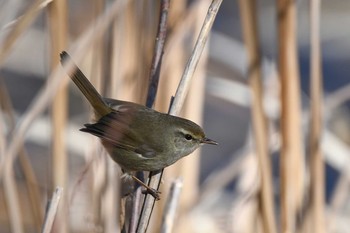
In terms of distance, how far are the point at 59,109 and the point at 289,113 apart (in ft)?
2.14

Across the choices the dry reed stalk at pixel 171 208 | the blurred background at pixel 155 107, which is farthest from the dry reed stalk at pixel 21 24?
the dry reed stalk at pixel 171 208

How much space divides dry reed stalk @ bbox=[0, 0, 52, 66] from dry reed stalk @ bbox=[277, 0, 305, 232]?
0.71 metres

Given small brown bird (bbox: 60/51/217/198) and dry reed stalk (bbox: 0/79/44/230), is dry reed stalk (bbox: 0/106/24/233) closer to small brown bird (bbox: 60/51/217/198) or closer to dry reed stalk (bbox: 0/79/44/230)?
dry reed stalk (bbox: 0/79/44/230)

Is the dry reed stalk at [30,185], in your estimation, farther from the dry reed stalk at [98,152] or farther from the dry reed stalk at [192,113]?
the dry reed stalk at [192,113]

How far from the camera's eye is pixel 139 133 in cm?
222

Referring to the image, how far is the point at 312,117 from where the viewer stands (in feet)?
7.15

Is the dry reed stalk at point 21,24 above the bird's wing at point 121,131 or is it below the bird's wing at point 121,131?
above

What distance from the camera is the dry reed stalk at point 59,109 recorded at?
203 cm

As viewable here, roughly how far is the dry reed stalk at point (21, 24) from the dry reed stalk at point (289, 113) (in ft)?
2.33

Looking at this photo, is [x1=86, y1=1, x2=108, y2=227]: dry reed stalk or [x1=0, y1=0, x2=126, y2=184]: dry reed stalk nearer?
[x1=0, y1=0, x2=126, y2=184]: dry reed stalk

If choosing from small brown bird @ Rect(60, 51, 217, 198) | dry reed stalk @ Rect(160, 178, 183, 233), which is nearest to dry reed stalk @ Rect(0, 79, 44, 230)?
small brown bird @ Rect(60, 51, 217, 198)

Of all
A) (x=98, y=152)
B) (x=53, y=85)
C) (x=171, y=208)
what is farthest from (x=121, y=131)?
(x=171, y=208)

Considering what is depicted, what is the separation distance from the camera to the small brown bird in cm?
208

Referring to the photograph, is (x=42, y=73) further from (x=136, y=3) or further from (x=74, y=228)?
(x=136, y=3)
